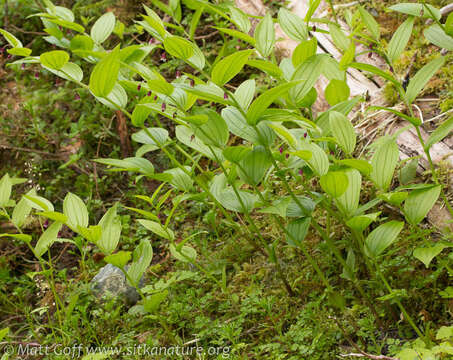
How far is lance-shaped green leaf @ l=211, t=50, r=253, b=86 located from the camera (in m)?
1.62

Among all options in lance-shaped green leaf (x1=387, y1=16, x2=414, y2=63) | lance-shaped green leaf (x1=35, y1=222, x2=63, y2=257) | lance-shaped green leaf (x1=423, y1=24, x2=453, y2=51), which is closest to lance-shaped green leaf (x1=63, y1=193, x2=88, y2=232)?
lance-shaped green leaf (x1=35, y1=222, x2=63, y2=257)

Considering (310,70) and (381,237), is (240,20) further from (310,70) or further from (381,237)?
(381,237)

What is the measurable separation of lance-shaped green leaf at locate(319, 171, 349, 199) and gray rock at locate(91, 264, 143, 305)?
173 cm

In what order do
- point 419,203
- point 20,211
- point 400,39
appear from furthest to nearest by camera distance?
point 20,211 → point 400,39 → point 419,203

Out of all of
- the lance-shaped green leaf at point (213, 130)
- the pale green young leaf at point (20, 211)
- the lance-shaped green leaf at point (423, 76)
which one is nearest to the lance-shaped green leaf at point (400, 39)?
the lance-shaped green leaf at point (423, 76)

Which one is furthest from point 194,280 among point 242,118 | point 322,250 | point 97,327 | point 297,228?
point 242,118

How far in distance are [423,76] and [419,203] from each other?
1.69 feet

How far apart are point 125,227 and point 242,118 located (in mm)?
1869

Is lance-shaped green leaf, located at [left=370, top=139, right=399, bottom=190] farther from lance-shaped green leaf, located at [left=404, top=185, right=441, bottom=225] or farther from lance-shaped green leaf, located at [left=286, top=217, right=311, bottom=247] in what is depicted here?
lance-shaped green leaf, located at [left=286, top=217, right=311, bottom=247]

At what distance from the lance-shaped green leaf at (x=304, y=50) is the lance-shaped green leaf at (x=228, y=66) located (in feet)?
1.22

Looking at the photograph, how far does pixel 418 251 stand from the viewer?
182 centimetres

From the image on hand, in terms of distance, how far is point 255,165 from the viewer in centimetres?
197

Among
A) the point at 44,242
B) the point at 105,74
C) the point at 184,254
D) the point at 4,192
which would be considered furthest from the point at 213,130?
the point at 4,192

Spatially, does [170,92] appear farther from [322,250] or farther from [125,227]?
[125,227]
